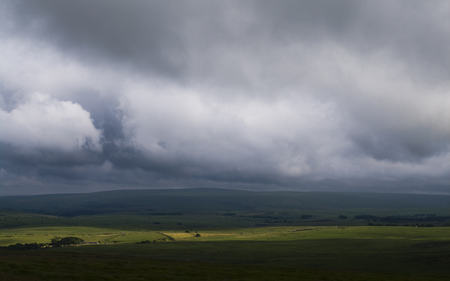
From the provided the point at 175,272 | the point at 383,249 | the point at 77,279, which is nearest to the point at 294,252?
the point at 383,249

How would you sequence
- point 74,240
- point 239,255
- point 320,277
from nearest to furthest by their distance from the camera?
point 320,277 → point 239,255 → point 74,240

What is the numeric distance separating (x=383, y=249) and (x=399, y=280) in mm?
70121

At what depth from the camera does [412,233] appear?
187 metres

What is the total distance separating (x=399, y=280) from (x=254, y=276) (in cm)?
2666

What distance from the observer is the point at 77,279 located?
43.5 m

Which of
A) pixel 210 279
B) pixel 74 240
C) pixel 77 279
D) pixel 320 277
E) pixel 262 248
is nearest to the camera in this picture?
pixel 77 279

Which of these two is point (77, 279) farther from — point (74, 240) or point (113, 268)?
point (74, 240)

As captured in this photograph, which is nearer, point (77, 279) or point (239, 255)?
point (77, 279)

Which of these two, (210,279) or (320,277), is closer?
(210,279)

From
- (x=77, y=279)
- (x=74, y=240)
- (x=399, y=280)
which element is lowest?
(x=74, y=240)

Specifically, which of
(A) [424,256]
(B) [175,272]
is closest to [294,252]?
(A) [424,256]

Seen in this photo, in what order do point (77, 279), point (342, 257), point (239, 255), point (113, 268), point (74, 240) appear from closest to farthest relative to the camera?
point (77, 279)
point (113, 268)
point (342, 257)
point (239, 255)
point (74, 240)

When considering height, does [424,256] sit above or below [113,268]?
below

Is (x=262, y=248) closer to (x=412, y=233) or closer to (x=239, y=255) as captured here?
(x=239, y=255)
